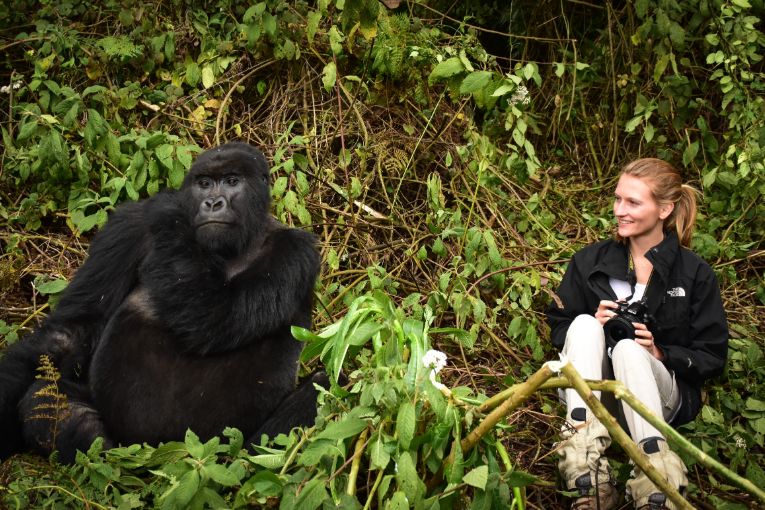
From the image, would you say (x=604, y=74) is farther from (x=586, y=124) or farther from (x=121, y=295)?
(x=121, y=295)

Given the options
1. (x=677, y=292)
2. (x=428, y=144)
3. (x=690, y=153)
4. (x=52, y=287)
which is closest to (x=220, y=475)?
(x=52, y=287)

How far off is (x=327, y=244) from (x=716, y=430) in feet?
6.50

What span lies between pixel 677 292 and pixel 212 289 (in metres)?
1.68

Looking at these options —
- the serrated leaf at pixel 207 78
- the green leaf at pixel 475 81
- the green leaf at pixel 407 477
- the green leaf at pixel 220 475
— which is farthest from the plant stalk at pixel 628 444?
the serrated leaf at pixel 207 78

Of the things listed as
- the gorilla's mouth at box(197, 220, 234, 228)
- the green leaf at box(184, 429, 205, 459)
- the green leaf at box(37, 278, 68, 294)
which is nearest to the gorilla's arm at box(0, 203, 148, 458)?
the gorilla's mouth at box(197, 220, 234, 228)

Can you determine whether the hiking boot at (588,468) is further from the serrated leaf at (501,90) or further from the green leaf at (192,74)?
the green leaf at (192,74)

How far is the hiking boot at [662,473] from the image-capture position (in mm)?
2832

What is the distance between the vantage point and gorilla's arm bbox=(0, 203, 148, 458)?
130 inches

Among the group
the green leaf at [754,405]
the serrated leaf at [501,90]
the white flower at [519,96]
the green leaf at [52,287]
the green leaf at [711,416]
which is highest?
the serrated leaf at [501,90]

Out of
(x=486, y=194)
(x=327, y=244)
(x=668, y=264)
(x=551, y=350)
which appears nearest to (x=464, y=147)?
(x=486, y=194)

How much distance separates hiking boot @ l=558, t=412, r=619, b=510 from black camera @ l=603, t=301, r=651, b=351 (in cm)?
43

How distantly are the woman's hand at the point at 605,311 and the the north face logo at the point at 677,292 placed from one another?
9.6 inches

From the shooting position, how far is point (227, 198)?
3.35 m

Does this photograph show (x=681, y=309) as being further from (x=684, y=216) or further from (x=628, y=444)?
(x=628, y=444)
